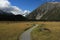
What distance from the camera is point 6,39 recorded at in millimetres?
26000

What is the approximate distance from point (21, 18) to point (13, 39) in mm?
98677

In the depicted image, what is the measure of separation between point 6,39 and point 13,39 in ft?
3.01

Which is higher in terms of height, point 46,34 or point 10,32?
point 10,32

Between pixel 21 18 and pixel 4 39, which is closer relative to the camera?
pixel 4 39

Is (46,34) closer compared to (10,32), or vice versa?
(10,32)

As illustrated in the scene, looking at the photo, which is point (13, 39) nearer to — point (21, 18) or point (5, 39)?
point (5, 39)

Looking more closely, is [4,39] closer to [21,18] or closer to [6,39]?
[6,39]

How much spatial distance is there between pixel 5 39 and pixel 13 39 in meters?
1.05

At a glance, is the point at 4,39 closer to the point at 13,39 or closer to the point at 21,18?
the point at 13,39

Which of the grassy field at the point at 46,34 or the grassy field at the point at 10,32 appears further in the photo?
the grassy field at the point at 46,34

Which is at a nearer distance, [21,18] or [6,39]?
[6,39]

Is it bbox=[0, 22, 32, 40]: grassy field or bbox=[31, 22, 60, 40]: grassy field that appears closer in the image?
bbox=[0, 22, 32, 40]: grassy field

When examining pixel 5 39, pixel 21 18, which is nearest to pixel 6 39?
pixel 5 39

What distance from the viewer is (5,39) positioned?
2598cm
